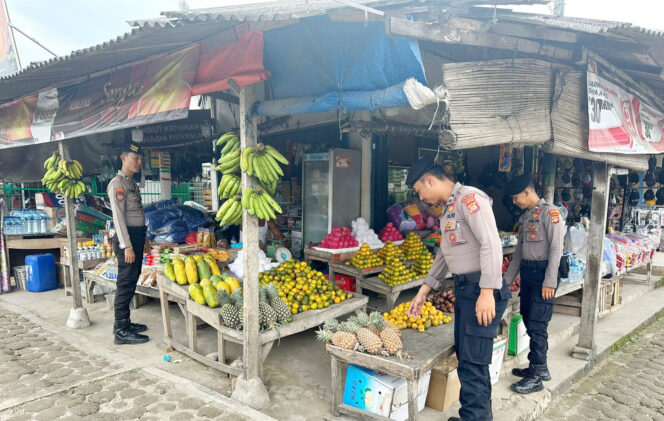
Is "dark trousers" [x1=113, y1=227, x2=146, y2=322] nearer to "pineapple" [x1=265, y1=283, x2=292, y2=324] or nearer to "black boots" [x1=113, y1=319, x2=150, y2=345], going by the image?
"black boots" [x1=113, y1=319, x2=150, y2=345]

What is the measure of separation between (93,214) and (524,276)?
8587 mm

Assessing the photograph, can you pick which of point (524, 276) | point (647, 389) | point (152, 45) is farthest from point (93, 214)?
point (647, 389)

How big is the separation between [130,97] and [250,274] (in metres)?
2.63

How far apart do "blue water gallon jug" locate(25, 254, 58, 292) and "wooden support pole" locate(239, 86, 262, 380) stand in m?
6.59

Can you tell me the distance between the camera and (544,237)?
3846 mm

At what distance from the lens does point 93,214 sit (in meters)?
8.48

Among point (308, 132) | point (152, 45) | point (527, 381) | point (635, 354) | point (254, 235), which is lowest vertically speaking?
point (635, 354)

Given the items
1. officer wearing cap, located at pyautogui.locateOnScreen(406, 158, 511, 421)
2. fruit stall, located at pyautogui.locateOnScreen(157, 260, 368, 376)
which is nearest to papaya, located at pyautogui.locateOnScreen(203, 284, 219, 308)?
fruit stall, located at pyautogui.locateOnScreen(157, 260, 368, 376)

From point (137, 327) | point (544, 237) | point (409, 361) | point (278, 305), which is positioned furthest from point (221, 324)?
point (544, 237)

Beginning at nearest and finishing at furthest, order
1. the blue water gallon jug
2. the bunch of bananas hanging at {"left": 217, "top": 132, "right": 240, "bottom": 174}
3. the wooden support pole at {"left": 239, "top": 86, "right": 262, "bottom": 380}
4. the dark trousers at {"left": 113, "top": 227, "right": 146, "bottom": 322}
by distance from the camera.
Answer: the wooden support pole at {"left": 239, "top": 86, "right": 262, "bottom": 380}, the bunch of bananas hanging at {"left": 217, "top": 132, "right": 240, "bottom": 174}, the dark trousers at {"left": 113, "top": 227, "right": 146, "bottom": 322}, the blue water gallon jug

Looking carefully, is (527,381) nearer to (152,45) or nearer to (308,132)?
(152,45)

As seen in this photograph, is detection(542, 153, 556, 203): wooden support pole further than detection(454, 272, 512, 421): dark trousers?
Yes

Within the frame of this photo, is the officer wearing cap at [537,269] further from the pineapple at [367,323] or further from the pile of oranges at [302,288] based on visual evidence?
the pile of oranges at [302,288]

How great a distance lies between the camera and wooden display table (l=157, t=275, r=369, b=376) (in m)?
3.72
